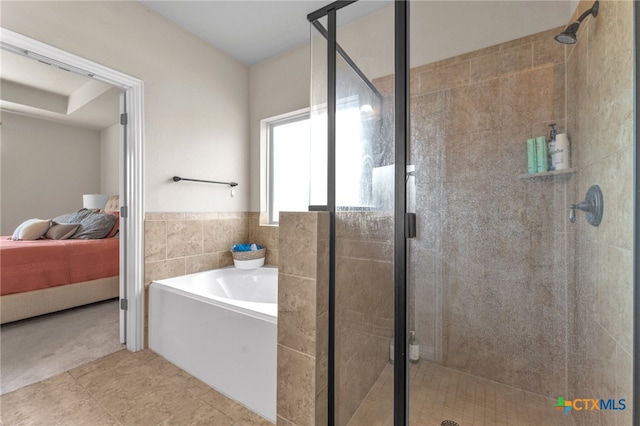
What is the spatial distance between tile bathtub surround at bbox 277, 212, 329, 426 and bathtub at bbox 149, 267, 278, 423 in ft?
0.45

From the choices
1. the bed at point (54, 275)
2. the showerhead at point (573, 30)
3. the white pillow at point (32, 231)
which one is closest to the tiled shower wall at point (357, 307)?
the showerhead at point (573, 30)

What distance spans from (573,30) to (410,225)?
2.03 feet

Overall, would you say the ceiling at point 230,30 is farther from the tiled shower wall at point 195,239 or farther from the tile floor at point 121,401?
the tile floor at point 121,401

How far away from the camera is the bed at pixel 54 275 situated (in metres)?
2.35

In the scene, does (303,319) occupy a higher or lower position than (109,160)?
lower

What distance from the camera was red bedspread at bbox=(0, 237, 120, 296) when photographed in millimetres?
2366

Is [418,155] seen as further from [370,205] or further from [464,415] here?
[464,415]

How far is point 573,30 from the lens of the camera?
0.66 meters

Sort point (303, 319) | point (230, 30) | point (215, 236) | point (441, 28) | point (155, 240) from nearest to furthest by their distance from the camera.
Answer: point (441, 28), point (303, 319), point (155, 240), point (230, 30), point (215, 236)

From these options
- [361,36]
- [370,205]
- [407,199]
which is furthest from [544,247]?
[361,36]

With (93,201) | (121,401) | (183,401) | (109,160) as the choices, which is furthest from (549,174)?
(109,160)

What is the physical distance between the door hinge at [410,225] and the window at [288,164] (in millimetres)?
1688

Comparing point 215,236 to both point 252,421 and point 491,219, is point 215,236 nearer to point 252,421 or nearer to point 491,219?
point 252,421

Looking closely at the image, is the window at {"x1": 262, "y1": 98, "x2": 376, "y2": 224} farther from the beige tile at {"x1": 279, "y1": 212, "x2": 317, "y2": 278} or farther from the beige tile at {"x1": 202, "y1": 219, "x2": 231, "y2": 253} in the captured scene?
the beige tile at {"x1": 202, "y1": 219, "x2": 231, "y2": 253}
